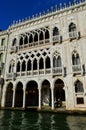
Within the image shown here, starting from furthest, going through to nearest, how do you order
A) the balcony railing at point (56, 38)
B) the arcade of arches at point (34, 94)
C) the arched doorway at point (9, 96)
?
the arched doorway at point (9, 96)
the arcade of arches at point (34, 94)
the balcony railing at point (56, 38)

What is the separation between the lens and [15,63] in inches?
1051

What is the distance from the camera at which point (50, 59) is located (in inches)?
914

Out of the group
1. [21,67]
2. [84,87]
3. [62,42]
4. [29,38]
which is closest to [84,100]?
[84,87]

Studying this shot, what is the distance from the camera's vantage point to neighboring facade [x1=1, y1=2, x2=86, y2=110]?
67.3 feet

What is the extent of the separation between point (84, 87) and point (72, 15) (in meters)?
10.4

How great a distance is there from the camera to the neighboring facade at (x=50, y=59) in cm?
2052

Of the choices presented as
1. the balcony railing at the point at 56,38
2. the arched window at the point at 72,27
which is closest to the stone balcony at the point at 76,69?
the balcony railing at the point at 56,38

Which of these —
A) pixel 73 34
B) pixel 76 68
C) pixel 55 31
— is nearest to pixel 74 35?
pixel 73 34

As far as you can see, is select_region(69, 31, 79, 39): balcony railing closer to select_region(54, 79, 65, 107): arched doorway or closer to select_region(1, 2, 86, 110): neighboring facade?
select_region(1, 2, 86, 110): neighboring facade

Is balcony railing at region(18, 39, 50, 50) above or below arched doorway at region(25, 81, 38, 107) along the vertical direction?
above

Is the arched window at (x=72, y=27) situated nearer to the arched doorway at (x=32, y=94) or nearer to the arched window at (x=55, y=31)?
the arched window at (x=55, y=31)

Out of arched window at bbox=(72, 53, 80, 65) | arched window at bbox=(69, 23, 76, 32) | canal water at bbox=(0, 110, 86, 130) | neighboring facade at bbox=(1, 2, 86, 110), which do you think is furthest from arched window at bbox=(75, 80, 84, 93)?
arched window at bbox=(69, 23, 76, 32)

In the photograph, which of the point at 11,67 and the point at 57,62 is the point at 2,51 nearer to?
the point at 11,67

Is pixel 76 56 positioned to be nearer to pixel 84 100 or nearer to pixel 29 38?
pixel 84 100
